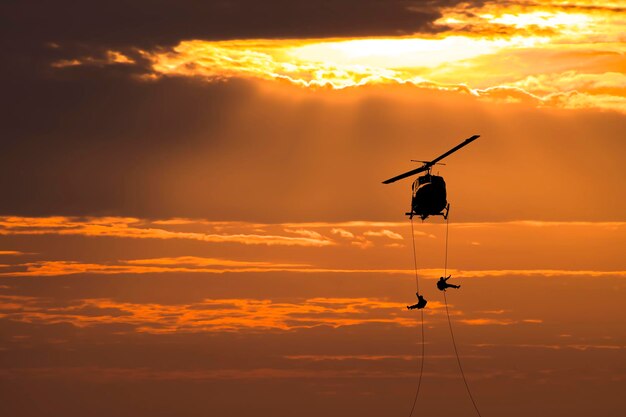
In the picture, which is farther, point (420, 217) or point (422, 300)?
point (420, 217)

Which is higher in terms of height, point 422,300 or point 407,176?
point 407,176

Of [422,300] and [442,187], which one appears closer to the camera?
[422,300]

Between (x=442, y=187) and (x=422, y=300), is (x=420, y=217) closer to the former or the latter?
(x=442, y=187)

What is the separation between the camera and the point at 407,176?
12838 cm

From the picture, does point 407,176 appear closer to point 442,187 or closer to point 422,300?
point 442,187

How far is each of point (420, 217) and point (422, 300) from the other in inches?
659

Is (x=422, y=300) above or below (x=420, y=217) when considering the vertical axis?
below

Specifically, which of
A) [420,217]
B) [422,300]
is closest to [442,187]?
[420,217]

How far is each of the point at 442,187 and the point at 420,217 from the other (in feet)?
15.1

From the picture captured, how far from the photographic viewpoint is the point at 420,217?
407 ft

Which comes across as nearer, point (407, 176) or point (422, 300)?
point (422, 300)

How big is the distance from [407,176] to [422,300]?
2323cm
